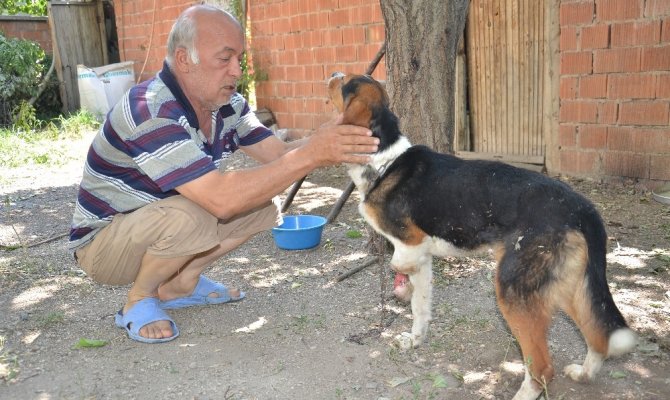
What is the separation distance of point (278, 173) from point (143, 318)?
1317mm

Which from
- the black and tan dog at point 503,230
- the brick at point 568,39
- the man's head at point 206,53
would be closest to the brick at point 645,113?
the brick at point 568,39

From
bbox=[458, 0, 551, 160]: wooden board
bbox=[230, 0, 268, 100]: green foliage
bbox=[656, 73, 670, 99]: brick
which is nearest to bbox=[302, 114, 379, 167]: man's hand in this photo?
bbox=[656, 73, 670, 99]: brick

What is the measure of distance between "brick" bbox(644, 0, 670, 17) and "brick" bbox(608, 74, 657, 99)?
594 mm

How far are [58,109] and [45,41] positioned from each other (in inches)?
97.2

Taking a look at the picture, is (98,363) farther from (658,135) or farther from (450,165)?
(658,135)

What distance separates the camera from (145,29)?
42.9ft

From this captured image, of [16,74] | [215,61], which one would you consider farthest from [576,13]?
[16,74]

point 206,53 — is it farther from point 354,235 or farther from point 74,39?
point 74,39

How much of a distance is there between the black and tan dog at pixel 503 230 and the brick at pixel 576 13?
161 inches

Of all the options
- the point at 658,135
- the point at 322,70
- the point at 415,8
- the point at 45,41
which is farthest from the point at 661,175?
the point at 45,41

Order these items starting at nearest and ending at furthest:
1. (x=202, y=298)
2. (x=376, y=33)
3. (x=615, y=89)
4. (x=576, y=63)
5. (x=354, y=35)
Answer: (x=202, y=298) < (x=615, y=89) < (x=576, y=63) < (x=376, y=33) < (x=354, y=35)

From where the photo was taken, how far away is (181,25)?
342 centimetres

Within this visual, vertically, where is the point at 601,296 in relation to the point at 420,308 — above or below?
above

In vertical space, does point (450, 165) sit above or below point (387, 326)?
above
